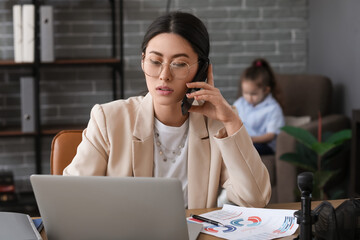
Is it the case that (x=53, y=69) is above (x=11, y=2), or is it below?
below

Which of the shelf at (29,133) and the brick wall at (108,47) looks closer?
the shelf at (29,133)

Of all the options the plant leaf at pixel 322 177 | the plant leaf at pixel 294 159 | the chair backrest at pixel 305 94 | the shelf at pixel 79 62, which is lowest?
the plant leaf at pixel 322 177

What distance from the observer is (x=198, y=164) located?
65.3 inches

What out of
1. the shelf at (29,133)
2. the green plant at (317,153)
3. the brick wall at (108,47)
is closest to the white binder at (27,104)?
the shelf at (29,133)

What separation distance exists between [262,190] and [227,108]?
0.81ft

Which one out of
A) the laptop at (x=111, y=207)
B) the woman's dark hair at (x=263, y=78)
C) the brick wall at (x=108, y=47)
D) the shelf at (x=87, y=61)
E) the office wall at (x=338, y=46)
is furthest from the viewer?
the brick wall at (x=108, y=47)

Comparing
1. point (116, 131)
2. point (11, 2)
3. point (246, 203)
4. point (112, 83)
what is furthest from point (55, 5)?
point (246, 203)

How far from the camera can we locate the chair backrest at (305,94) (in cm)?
363

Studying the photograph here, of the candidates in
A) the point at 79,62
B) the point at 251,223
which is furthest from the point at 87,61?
the point at 251,223

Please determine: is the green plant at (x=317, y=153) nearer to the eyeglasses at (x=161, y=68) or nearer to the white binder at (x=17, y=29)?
the eyeglasses at (x=161, y=68)

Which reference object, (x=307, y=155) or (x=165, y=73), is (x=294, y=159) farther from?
(x=165, y=73)

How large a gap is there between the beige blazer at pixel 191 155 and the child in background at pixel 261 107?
177 cm

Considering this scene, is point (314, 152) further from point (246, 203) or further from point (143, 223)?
point (143, 223)

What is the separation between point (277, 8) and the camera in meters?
4.11
